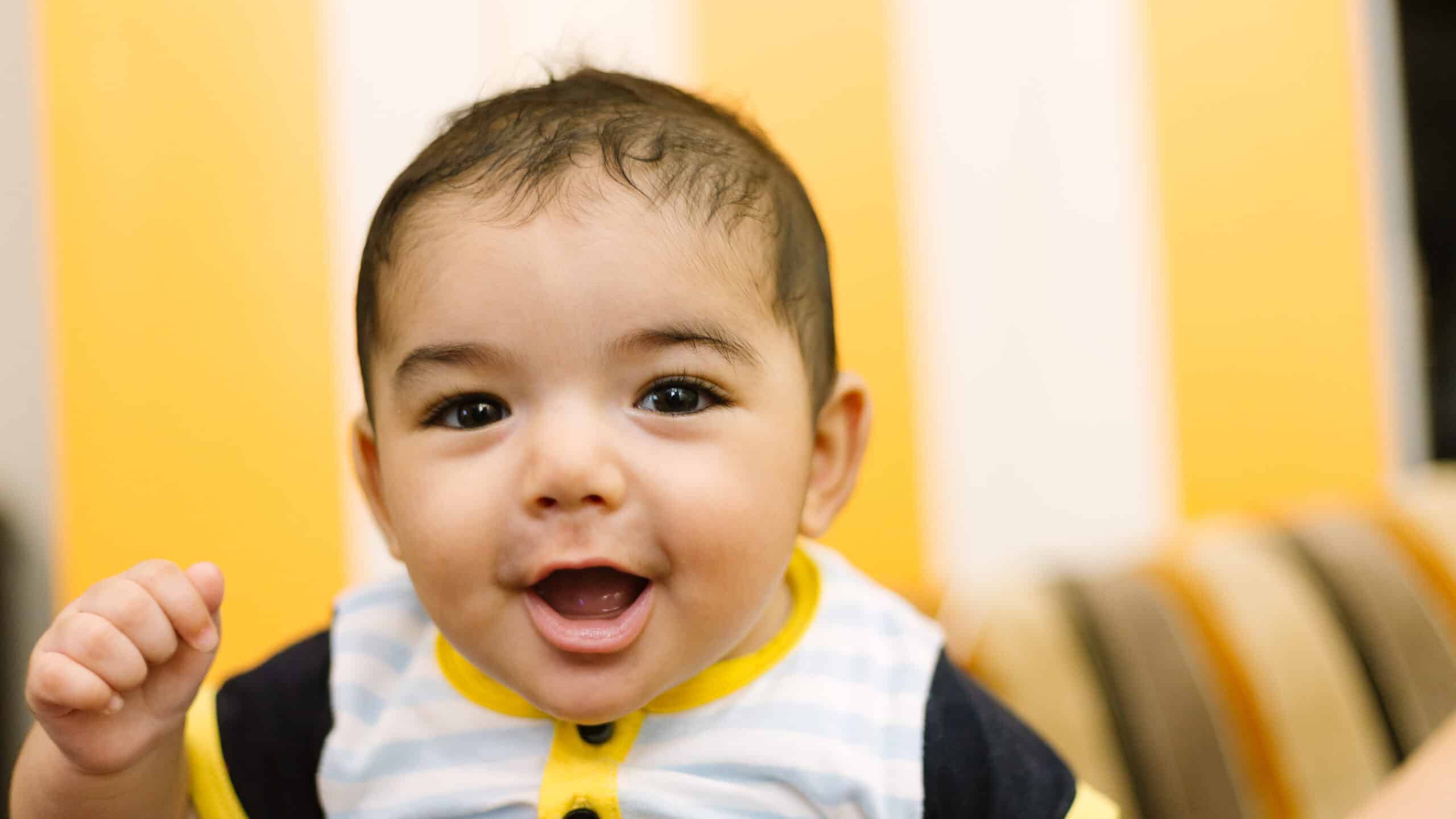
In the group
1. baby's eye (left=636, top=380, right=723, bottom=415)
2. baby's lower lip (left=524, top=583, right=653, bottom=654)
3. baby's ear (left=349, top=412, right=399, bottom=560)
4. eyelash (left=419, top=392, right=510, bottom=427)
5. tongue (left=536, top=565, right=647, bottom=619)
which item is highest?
eyelash (left=419, top=392, right=510, bottom=427)

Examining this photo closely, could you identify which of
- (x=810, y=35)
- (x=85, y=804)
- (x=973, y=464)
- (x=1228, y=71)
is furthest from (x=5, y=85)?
(x=1228, y=71)

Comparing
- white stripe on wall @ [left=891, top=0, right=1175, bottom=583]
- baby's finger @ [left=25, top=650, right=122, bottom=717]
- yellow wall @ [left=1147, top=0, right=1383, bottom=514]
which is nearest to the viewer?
baby's finger @ [left=25, top=650, right=122, bottom=717]

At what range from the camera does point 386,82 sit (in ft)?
4.42

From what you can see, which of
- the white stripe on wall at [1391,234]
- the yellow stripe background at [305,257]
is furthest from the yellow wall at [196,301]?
the white stripe on wall at [1391,234]

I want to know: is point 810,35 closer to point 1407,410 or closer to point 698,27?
point 698,27

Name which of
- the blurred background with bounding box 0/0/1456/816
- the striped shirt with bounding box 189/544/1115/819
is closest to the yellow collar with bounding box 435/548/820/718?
the striped shirt with bounding box 189/544/1115/819

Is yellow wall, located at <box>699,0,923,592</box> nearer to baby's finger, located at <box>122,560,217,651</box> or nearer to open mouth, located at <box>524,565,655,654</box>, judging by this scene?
open mouth, located at <box>524,565,655,654</box>

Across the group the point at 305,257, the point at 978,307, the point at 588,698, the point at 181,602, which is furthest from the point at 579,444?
the point at 978,307

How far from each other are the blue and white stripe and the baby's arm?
0.43 feet

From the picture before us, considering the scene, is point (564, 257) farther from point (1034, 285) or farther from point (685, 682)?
point (1034, 285)

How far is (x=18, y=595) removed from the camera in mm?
1195

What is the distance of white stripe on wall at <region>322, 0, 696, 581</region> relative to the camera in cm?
133

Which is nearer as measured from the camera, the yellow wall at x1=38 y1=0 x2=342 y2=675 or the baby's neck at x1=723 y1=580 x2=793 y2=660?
the baby's neck at x1=723 y1=580 x2=793 y2=660

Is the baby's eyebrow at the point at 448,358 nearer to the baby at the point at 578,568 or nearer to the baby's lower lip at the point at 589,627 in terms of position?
the baby at the point at 578,568
